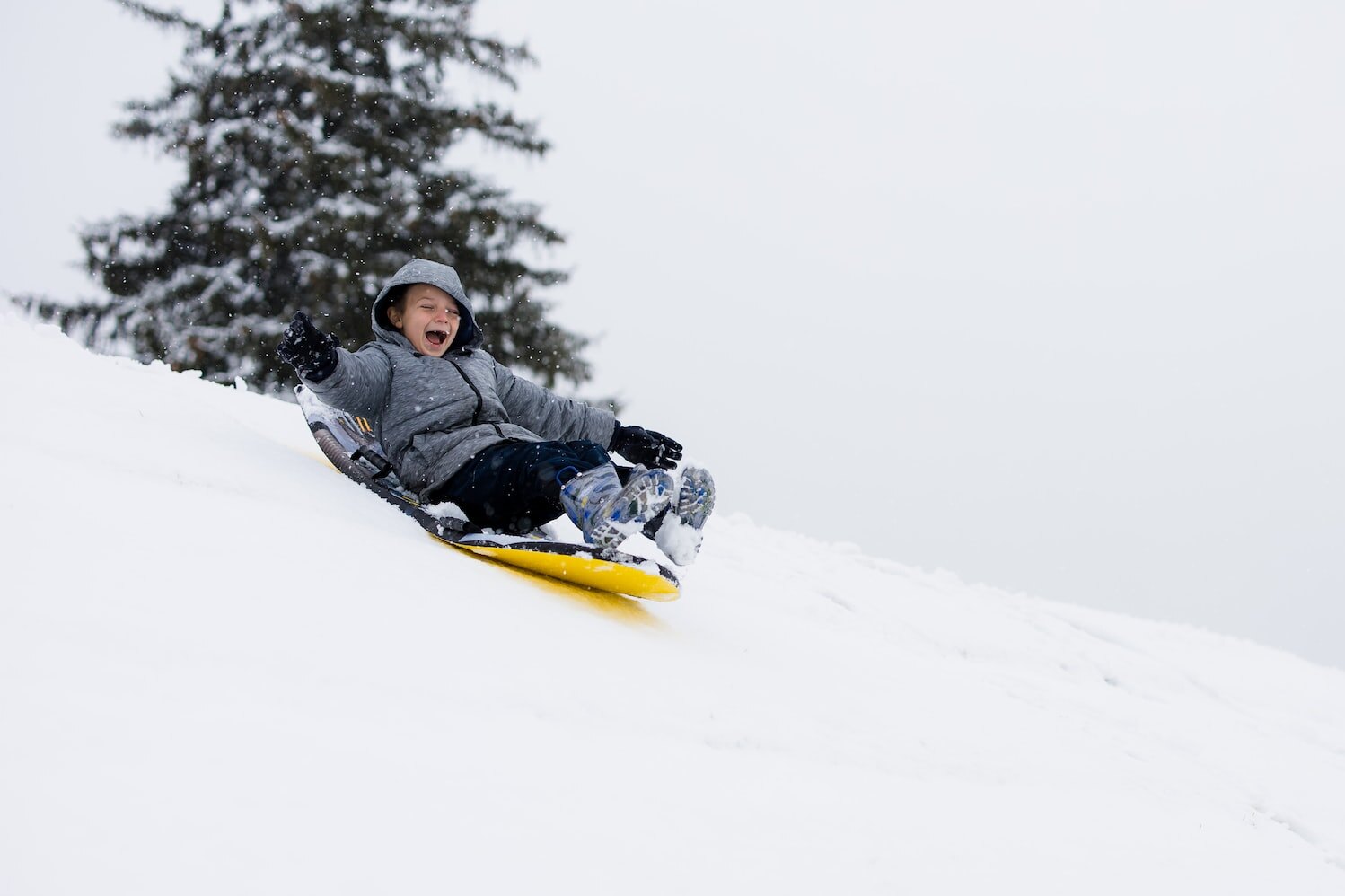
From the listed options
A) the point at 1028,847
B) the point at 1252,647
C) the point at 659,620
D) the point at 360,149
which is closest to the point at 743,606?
the point at 659,620

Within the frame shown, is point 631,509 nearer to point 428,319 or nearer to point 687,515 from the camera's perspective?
point 687,515

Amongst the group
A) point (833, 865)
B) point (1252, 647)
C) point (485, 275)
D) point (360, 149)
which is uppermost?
point (360, 149)

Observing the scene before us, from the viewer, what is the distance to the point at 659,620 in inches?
138

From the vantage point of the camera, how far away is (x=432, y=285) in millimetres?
4387

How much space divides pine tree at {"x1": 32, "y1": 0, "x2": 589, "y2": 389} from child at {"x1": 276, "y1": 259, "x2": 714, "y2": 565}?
262 inches

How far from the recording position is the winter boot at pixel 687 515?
3.52 metres

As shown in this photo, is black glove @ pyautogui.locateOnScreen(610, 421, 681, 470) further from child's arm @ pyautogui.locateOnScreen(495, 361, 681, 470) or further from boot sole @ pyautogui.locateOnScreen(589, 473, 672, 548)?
boot sole @ pyautogui.locateOnScreen(589, 473, 672, 548)

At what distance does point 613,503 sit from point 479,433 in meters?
0.95

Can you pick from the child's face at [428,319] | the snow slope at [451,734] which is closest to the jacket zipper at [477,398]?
the child's face at [428,319]

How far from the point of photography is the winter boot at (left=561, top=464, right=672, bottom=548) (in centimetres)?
322

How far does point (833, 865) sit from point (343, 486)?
2790 millimetres

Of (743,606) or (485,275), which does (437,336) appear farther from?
(485,275)

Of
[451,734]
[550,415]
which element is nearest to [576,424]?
[550,415]

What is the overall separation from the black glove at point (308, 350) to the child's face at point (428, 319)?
709mm
